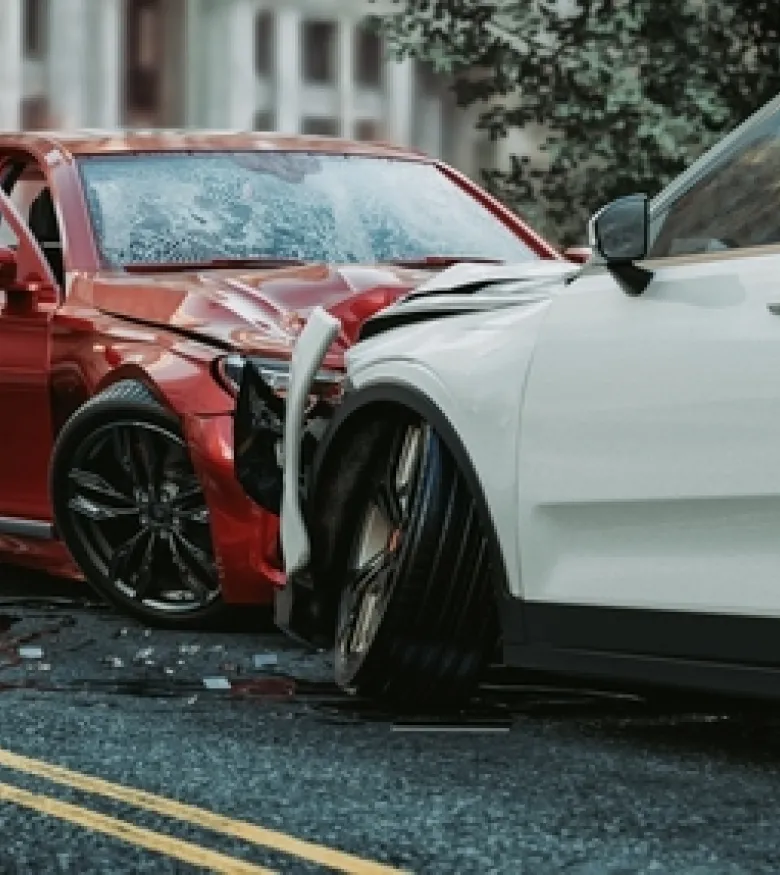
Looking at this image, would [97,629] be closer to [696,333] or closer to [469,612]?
[469,612]

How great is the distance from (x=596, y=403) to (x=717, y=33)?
40.1 feet

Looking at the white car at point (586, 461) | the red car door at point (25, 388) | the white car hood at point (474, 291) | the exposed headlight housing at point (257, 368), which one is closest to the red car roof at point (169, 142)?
the red car door at point (25, 388)

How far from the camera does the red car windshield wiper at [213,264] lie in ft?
30.9

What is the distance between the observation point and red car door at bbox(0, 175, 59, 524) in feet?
30.7

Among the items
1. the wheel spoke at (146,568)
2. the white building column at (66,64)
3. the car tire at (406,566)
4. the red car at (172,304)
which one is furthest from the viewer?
the white building column at (66,64)

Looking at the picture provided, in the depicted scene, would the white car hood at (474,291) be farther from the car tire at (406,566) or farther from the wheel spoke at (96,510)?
the wheel spoke at (96,510)

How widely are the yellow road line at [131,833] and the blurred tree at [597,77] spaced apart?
37.8 ft

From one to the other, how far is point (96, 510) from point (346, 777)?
305 centimetres

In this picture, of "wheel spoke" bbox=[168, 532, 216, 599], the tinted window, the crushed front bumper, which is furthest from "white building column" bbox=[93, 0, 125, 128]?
the tinted window

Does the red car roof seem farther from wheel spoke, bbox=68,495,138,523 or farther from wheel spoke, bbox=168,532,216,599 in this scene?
wheel spoke, bbox=168,532,216,599

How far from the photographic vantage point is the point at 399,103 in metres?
37.3

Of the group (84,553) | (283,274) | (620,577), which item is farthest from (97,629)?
(620,577)

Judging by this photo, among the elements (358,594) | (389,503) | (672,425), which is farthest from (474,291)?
(672,425)

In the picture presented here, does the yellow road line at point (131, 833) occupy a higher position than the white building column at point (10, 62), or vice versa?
the white building column at point (10, 62)
